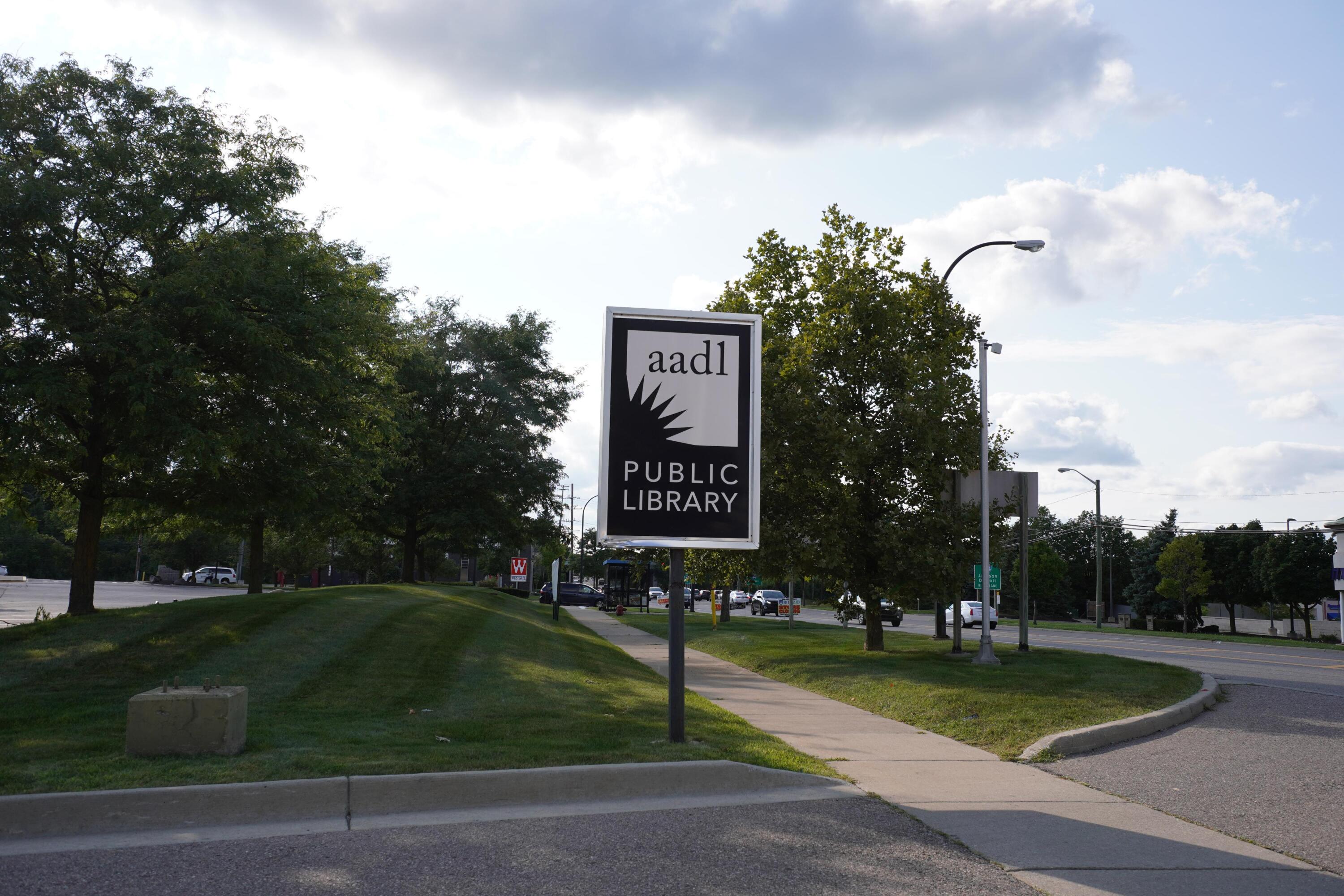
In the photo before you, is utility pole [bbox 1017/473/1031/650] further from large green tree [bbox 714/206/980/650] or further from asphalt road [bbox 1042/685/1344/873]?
asphalt road [bbox 1042/685/1344/873]

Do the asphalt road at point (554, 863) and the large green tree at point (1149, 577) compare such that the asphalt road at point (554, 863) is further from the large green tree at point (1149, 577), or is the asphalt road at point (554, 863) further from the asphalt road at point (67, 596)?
the large green tree at point (1149, 577)

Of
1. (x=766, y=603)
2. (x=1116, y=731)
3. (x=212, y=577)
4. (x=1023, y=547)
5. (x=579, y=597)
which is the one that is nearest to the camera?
(x=1116, y=731)

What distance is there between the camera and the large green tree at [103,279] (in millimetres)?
14648

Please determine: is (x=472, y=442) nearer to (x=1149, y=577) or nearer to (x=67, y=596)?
(x=67, y=596)

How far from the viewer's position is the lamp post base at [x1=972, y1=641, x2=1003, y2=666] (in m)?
16.0

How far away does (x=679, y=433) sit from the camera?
9.00 meters

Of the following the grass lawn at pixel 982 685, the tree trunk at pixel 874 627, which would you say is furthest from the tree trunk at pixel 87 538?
the tree trunk at pixel 874 627

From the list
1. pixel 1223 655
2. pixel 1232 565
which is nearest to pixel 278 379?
pixel 1223 655

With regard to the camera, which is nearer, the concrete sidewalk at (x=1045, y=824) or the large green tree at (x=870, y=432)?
the concrete sidewalk at (x=1045, y=824)

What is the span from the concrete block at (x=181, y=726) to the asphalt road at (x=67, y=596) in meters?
12.4

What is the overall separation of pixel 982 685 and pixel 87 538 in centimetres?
1491

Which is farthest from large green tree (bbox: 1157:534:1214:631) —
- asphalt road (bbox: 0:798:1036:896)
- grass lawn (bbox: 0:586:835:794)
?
asphalt road (bbox: 0:798:1036:896)

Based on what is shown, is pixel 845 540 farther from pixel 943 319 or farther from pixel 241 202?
pixel 241 202

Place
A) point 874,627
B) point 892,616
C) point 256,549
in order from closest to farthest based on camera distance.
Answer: point 874,627
point 256,549
point 892,616
